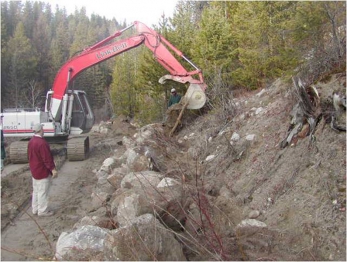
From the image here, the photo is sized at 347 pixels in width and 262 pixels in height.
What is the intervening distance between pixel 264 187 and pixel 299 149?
2.43 feet

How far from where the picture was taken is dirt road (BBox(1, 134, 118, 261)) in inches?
194

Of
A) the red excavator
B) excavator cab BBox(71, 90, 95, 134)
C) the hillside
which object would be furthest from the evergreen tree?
the hillside

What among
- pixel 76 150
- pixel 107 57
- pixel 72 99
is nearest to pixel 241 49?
pixel 107 57

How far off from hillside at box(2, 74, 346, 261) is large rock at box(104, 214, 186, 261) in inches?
0.5

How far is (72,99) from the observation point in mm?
12086

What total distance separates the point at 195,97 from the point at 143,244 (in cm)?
805

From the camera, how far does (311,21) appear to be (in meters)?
6.13

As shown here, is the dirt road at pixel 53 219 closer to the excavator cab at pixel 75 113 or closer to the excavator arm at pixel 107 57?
the excavator cab at pixel 75 113

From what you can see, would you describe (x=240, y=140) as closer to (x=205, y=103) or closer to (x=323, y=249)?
(x=323, y=249)

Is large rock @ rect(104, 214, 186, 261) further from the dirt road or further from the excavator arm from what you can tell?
the excavator arm

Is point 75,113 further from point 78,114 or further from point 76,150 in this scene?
point 76,150

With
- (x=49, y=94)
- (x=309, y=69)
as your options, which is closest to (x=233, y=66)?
(x=49, y=94)

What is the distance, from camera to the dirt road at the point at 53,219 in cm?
493

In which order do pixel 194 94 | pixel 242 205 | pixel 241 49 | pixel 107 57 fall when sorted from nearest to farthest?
pixel 242 205
pixel 194 94
pixel 241 49
pixel 107 57
